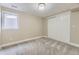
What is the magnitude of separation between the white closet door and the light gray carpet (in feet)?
0.42

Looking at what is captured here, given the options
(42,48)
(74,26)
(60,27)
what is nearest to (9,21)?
(42,48)

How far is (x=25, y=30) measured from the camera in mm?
2055

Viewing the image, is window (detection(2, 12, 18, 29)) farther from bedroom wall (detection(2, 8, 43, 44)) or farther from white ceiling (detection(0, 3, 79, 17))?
white ceiling (detection(0, 3, 79, 17))

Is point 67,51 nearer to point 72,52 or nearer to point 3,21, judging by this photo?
point 72,52

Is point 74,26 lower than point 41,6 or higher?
lower

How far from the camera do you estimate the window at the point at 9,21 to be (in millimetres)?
1919

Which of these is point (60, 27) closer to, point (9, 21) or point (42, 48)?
point (42, 48)

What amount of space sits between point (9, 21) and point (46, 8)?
793 millimetres

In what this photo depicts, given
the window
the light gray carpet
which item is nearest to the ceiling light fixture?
the window

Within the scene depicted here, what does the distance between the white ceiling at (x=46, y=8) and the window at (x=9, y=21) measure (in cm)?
19

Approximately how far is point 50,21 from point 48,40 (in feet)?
1.32

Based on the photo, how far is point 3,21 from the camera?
1.91 meters

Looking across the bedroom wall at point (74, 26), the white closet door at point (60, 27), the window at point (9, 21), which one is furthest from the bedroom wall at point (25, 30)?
the bedroom wall at point (74, 26)
